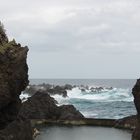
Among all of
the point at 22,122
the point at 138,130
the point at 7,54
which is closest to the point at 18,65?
the point at 7,54

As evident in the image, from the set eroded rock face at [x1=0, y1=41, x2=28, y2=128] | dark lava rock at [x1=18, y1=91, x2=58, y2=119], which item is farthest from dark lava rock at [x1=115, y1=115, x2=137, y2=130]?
eroded rock face at [x1=0, y1=41, x2=28, y2=128]

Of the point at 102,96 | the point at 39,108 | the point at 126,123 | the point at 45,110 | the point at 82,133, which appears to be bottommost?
the point at 82,133

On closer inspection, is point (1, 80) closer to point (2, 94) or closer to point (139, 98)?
point (2, 94)

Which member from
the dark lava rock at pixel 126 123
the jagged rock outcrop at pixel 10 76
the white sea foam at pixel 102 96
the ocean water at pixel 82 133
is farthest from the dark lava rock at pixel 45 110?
the white sea foam at pixel 102 96

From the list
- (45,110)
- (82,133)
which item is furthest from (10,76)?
(45,110)

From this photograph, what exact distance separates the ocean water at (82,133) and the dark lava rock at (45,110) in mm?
13469

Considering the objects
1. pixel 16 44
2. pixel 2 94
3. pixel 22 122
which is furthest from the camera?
pixel 22 122

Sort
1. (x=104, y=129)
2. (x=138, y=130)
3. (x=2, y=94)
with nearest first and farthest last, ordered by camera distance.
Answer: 1. (x=2, y=94)
2. (x=138, y=130)
3. (x=104, y=129)

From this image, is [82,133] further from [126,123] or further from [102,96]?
[102,96]

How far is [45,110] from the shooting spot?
8169 centimetres

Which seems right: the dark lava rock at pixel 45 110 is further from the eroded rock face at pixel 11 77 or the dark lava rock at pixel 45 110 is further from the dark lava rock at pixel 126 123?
the eroded rock face at pixel 11 77

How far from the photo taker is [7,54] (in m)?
32.8

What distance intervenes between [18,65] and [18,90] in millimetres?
1613

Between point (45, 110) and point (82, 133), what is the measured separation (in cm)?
2405
